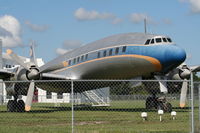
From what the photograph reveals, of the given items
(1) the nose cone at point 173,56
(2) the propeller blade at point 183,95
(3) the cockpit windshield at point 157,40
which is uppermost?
(3) the cockpit windshield at point 157,40

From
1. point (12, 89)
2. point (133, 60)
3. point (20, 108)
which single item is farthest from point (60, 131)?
point (20, 108)

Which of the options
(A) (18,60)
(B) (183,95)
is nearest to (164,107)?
(B) (183,95)

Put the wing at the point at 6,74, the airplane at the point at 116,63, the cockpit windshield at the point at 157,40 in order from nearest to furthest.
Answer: the airplane at the point at 116,63 < the cockpit windshield at the point at 157,40 < the wing at the point at 6,74

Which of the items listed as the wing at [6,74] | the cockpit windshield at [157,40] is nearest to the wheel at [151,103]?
the cockpit windshield at [157,40]

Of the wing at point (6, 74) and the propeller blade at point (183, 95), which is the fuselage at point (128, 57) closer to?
the propeller blade at point (183, 95)

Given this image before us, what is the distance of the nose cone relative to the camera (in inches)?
774

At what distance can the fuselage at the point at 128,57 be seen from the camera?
20.0 meters

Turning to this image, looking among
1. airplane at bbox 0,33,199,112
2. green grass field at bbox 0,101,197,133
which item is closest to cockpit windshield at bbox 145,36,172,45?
airplane at bbox 0,33,199,112

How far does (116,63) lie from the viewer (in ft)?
70.8

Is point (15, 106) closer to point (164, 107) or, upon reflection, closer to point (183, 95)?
point (164, 107)

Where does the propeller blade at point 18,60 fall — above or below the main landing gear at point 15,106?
above

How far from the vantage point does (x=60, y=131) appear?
12.2 meters

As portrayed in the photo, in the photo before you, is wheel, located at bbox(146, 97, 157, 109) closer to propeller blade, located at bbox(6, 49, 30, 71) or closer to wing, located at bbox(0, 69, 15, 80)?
propeller blade, located at bbox(6, 49, 30, 71)

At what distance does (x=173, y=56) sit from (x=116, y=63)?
359 centimetres
